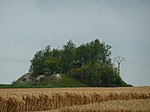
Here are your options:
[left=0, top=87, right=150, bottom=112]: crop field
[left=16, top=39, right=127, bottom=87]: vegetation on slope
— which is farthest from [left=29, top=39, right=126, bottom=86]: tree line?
[left=0, top=87, right=150, bottom=112]: crop field

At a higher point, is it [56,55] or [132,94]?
[56,55]

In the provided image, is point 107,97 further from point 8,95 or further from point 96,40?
point 96,40

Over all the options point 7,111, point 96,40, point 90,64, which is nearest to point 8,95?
point 7,111

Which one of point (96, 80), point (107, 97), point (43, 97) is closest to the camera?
point (43, 97)

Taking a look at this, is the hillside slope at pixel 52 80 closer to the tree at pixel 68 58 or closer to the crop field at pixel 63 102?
the tree at pixel 68 58

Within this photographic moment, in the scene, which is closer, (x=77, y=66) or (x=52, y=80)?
(x=52, y=80)

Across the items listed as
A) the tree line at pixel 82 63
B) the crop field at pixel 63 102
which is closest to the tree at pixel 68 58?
the tree line at pixel 82 63

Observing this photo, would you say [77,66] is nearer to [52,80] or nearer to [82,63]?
[82,63]

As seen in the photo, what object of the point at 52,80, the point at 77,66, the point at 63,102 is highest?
the point at 77,66

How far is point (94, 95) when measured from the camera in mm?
24812

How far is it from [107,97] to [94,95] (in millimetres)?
1723

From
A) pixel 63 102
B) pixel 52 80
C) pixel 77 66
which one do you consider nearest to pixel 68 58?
pixel 77 66

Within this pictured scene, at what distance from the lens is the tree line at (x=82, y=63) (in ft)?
251

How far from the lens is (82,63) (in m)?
86.2
